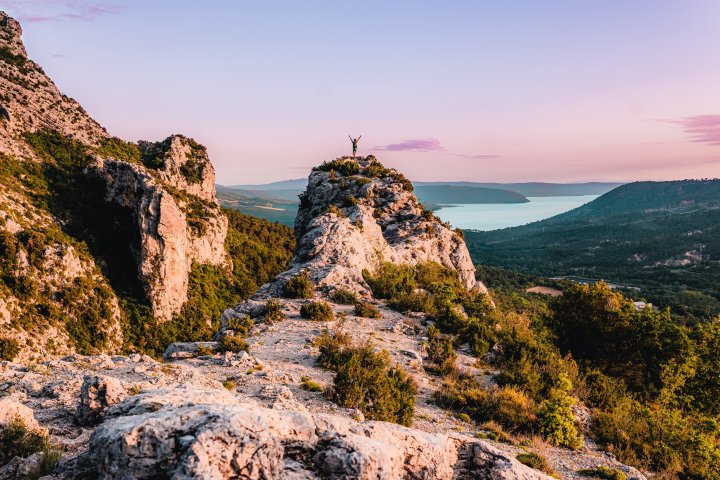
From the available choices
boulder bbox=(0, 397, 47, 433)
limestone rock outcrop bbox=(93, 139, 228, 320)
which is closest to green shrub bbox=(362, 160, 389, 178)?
boulder bbox=(0, 397, 47, 433)

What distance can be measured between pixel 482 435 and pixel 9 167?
89430 mm

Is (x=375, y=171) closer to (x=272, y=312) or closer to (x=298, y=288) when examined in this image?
(x=298, y=288)

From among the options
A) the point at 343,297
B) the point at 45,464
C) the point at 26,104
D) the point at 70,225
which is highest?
the point at 26,104

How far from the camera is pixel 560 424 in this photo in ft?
35.2

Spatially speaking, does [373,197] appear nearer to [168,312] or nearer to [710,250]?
[168,312]

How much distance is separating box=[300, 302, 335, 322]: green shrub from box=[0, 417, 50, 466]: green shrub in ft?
41.7

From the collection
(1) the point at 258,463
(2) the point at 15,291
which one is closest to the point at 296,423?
(1) the point at 258,463

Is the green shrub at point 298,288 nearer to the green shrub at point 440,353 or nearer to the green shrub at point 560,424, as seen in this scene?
the green shrub at point 440,353

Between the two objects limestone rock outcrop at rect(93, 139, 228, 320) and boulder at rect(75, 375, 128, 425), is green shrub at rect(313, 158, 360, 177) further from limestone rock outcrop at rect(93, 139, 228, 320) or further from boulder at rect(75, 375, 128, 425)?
limestone rock outcrop at rect(93, 139, 228, 320)

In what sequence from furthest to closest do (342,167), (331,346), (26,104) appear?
(26,104) → (342,167) → (331,346)

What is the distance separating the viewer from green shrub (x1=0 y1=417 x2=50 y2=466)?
6074 millimetres

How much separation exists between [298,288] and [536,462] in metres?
15.1

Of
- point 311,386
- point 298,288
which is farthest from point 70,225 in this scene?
point 311,386

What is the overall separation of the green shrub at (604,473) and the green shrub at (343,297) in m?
14.2
